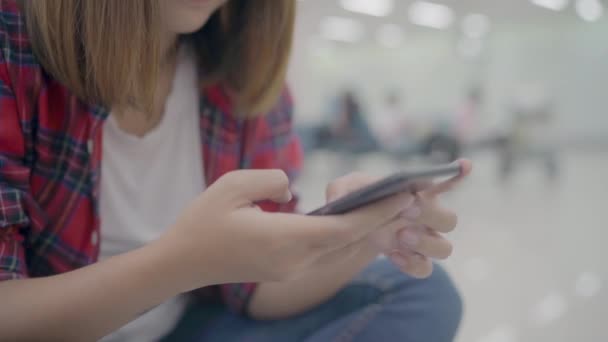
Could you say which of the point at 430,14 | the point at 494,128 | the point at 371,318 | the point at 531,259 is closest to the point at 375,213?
the point at 371,318

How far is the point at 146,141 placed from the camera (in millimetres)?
530

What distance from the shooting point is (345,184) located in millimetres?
476

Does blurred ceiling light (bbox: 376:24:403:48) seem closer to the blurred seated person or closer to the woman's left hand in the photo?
the blurred seated person

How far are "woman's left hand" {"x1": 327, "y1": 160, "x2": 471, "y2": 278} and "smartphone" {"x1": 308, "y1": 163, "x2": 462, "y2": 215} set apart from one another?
2.4 inches

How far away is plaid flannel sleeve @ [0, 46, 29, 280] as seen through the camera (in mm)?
373

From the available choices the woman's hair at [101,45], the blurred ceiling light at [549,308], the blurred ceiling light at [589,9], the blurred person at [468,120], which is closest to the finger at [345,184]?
the woman's hair at [101,45]

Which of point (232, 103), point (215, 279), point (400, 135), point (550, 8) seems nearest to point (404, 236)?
point (215, 279)

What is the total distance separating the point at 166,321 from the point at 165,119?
26 centimetres

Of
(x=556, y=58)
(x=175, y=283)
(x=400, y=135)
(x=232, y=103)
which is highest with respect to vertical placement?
(x=556, y=58)

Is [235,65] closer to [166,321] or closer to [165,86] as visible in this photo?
[165,86]

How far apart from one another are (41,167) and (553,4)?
374 centimetres

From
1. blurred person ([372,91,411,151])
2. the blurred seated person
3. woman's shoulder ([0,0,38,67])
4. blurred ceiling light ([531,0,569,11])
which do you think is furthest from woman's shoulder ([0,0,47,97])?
blurred ceiling light ([531,0,569,11])

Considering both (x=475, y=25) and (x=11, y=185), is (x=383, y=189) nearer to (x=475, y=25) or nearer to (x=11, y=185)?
(x=11, y=185)

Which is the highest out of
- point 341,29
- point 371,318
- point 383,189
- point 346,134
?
point 341,29
